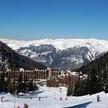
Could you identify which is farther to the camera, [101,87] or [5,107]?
[101,87]

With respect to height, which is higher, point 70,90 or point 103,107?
point 103,107

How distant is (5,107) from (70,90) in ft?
417

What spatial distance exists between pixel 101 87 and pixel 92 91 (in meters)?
3.78

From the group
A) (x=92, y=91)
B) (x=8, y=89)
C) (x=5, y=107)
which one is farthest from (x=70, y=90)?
(x=5, y=107)

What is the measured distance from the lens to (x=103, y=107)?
2469 inches

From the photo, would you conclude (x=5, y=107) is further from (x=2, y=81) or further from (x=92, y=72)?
(x=2, y=81)

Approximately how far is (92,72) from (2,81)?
5645 centimetres

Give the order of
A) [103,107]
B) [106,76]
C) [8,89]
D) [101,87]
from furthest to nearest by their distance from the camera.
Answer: [8,89] < [106,76] < [101,87] < [103,107]

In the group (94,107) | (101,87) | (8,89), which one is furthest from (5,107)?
(8,89)

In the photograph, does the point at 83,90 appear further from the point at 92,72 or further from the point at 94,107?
the point at 94,107

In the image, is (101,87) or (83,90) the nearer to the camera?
(101,87)

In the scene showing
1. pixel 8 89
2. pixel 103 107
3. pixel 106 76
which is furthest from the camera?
pixel 8 89

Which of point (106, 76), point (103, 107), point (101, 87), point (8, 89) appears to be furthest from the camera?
point (8, 89)

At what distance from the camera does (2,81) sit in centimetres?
19112
